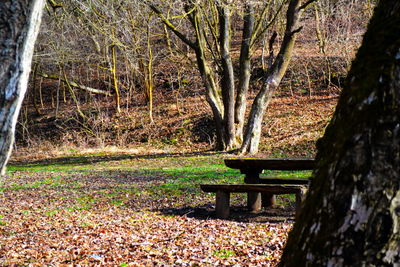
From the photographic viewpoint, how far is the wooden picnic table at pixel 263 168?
315 inches

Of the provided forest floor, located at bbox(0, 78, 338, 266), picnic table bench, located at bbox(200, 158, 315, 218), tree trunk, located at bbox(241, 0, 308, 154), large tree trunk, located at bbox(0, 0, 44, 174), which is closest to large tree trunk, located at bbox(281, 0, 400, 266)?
large tree trunk, located at bbox(0, 0, 44, 174)

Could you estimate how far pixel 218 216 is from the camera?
26.8 ft

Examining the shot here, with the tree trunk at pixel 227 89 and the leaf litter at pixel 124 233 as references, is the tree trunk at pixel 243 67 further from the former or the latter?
the leaf litter at pixel 124 233

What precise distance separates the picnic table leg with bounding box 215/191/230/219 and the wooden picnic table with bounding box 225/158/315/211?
2.27ft

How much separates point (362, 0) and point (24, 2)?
95.3 feet

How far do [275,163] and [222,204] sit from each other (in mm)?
1158

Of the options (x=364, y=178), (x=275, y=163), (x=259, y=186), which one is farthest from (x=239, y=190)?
(x=364, y=178)

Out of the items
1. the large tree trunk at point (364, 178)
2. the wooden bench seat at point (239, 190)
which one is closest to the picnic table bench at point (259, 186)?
the wooden bench seat at point (239, 190)

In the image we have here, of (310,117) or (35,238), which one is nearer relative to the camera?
(35,238)

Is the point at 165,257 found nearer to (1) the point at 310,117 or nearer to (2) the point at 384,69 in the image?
(2) the point at 384,69

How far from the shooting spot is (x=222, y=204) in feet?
26.7

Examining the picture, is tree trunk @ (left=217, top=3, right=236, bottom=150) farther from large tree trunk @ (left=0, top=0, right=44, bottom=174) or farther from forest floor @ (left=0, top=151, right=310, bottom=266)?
large tree trunk @ (left=0, top=0, right=44, bottom=174)

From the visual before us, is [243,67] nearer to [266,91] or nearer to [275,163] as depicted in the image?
[266,91]

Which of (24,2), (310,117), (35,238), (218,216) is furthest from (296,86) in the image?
(24,2)
